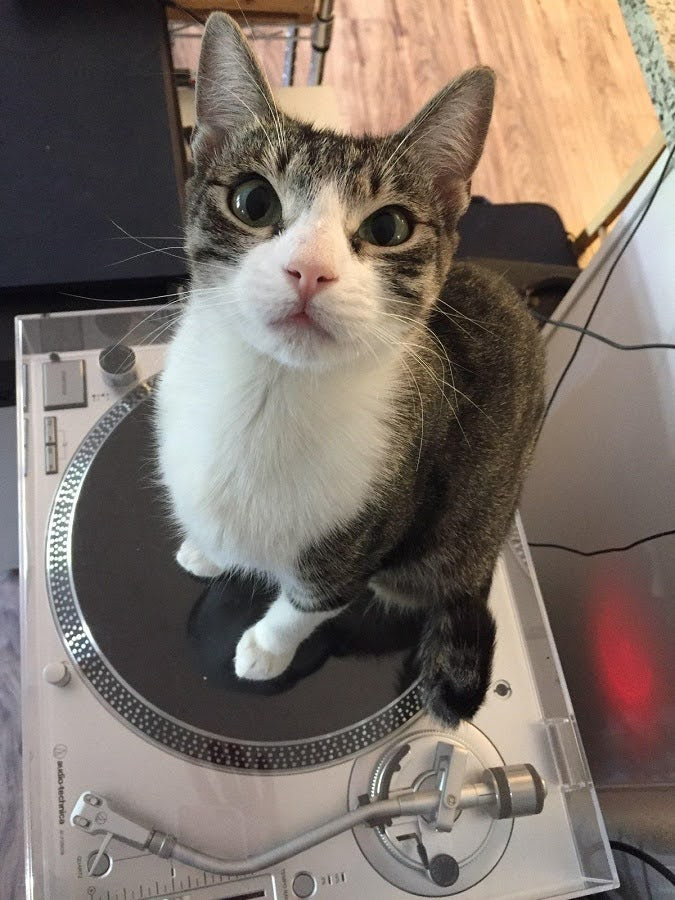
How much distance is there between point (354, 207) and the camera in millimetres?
651

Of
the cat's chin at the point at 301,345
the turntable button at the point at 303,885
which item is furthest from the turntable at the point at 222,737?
the cat's chin at the point at 301,345

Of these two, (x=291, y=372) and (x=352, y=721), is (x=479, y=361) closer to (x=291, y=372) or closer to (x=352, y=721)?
(x=291, y=372)

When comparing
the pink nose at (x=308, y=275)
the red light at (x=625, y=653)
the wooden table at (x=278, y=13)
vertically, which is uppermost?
the wooden table at (x=278, y=13)

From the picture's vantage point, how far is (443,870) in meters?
0.75

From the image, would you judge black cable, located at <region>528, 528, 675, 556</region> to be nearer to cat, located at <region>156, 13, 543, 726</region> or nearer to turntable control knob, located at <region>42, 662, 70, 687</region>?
cat, located at <region>156, 13, 543, 726</region>

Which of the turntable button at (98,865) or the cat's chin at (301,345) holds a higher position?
the cat's chin at (301,345)

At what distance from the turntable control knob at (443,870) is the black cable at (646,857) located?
0.31 metres

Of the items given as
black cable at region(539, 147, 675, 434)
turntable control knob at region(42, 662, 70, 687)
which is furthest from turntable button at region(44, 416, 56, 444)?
black cable at region(539, 147, 675, 434)

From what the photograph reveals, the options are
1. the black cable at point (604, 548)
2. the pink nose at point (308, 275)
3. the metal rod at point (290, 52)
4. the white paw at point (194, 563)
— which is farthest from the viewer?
the metal rod at point (290, 52)

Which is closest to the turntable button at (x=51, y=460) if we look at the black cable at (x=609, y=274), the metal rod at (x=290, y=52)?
the black cable at (x=609, y=274)

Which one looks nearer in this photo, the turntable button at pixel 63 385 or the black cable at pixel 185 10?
the turntable button at pixel 63 385

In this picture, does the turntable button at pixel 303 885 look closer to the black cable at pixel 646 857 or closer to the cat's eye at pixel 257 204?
the black cable at pixel 646 857

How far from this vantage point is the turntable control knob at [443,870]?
0.75 meters

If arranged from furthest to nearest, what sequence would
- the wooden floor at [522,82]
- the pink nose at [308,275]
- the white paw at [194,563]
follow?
the wooden floor at [522,82] < the white paw at [194,563] < the pink nose at [308,275]
